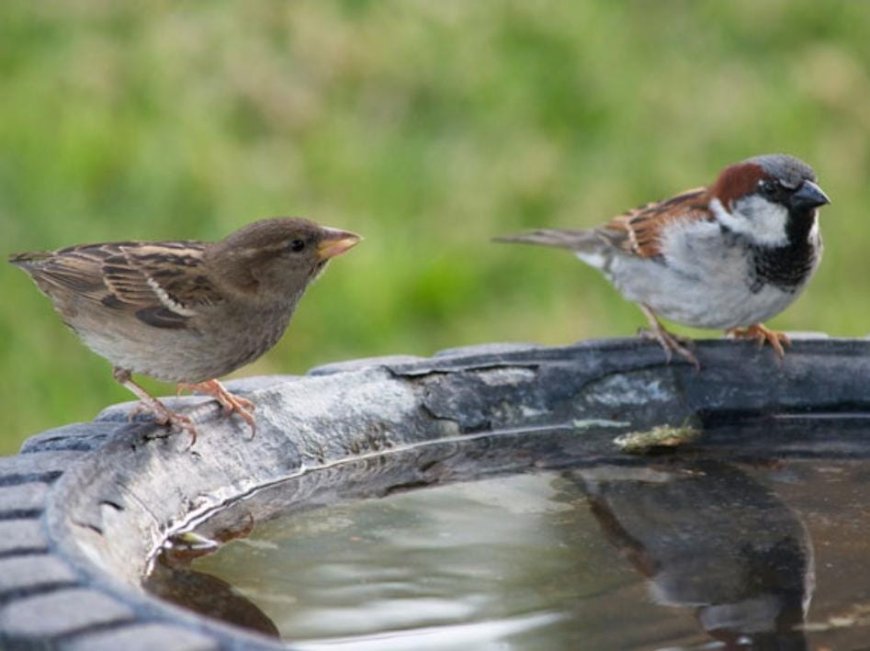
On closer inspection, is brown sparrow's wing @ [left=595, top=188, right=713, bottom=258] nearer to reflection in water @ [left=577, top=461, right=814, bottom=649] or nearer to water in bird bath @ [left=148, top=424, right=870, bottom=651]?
water in bird bath @ [left=148, top=424, right=870, bottom=651]

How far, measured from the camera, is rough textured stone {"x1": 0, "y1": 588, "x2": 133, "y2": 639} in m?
2.42

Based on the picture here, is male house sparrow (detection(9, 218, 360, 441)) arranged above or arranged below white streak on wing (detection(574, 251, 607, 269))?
above

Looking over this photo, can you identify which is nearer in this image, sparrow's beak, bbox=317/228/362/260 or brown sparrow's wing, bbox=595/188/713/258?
sparrow's beak, bbox=317/228/362/260

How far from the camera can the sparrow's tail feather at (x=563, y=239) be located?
5605 millimetres

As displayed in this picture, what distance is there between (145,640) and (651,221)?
3.14m

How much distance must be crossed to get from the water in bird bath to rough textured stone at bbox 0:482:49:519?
26 centimetres

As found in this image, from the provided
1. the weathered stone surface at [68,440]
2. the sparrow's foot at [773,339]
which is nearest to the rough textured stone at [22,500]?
the weathered stone surface at [68,440]

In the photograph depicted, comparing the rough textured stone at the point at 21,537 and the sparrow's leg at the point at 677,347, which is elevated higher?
the rough textured stone at the point at 21,537

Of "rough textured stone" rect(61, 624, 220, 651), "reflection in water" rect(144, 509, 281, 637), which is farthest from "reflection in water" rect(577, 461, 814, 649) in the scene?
"rough textured stone" rect(61, 624, 220, 651)

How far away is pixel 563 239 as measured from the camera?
5.71 metres

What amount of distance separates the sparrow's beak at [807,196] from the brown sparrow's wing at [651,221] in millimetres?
344

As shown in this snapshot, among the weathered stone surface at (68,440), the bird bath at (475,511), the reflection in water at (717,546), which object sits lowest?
the reflection in water at (717,546)

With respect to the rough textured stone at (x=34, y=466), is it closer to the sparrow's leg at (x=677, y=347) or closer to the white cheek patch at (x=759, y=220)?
the sparrow's leg at (x=677, y=347)

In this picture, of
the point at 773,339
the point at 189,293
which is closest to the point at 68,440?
the point at 189,293
